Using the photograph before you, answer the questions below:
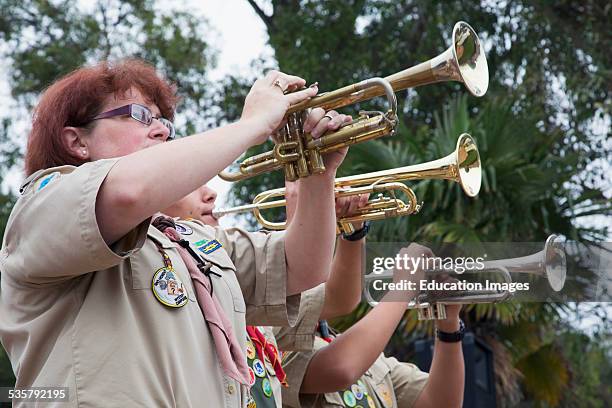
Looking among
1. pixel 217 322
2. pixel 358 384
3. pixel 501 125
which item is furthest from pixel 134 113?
pixel 501 125

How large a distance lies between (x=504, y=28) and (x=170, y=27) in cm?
489

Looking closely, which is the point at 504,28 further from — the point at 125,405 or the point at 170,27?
the point at 125,405

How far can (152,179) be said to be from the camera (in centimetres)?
197

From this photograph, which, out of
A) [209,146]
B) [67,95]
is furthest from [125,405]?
[67,95]

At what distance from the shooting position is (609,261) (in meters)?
3.71

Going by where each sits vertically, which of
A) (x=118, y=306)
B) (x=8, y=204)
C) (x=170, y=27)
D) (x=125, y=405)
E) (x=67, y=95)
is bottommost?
(x=125, y=405)

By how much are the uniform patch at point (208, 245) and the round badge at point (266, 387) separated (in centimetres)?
62

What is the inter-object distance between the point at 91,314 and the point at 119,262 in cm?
13

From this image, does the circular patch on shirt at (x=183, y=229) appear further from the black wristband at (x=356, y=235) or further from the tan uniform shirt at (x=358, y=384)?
the black wristband at (x=356, y=235)

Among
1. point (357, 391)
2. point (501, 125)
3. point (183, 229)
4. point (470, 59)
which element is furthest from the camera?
point (501, 125)

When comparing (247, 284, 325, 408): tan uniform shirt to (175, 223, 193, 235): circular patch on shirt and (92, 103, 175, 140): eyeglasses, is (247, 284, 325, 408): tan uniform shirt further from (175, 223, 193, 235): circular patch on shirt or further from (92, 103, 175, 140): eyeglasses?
(92, 103, 175, 140): eyeglasses

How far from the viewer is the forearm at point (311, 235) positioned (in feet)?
8.63

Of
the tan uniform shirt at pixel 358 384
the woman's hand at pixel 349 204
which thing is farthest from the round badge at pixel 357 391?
the woman's hand at pixel 349 204

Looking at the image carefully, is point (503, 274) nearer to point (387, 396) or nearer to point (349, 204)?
point (349, 204)
